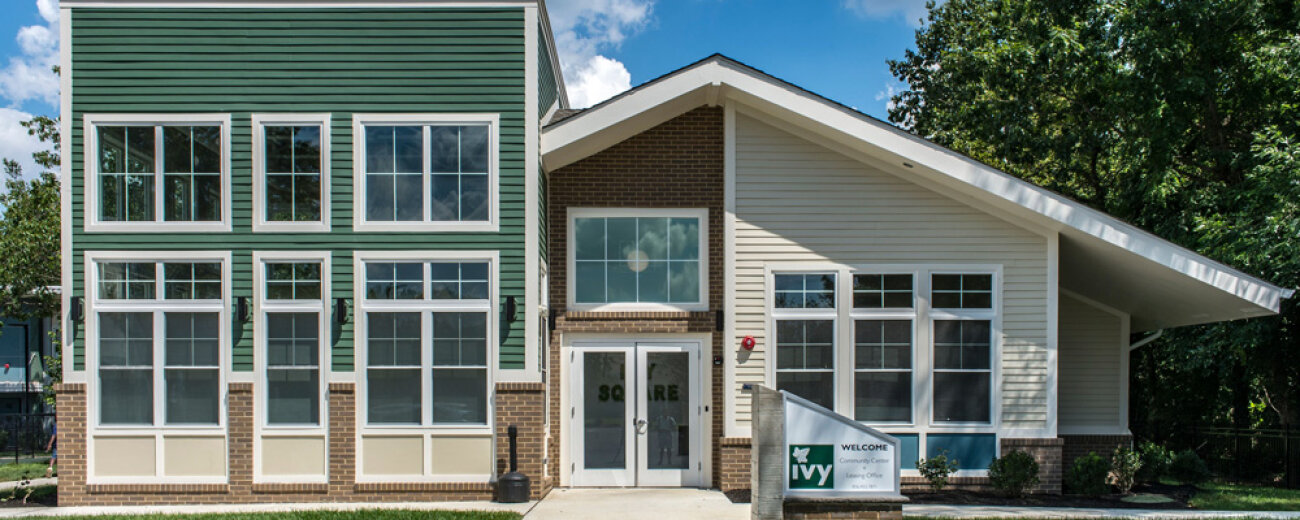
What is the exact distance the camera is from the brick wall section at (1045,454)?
1216 cm

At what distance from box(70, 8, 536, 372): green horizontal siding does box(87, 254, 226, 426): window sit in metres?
0.31

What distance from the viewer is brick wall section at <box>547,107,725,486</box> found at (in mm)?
12586

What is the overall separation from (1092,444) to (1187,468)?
1493mm

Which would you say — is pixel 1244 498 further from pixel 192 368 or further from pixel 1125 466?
pixel 192 368

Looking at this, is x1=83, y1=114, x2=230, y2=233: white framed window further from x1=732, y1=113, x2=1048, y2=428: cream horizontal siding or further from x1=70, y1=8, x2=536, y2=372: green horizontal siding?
x1=732, y1=113, x2=1048, y2=428: cream horizontal siding

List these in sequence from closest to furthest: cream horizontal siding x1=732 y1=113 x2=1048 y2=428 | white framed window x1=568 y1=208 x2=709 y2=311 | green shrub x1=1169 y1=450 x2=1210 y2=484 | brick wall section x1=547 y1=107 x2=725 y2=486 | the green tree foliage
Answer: cream horizontal siding x1=732 y1=113 x2=1048 y2=428 < brick wall section x1=547 y1=107 x2=725 y2=486 < white framed window x1=568 y1=208 x2=709 y2=311 < green shrub x1=1169 y1=450 x2=1210 y2=484 < the green tree foliage

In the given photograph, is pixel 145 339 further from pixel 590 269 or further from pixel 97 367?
pixel 590 269

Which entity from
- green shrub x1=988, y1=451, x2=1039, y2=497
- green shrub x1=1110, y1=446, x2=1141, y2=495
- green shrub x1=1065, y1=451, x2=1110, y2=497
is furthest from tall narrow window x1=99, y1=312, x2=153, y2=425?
green shrub x1=1110, y1=446, x2=1141, y2=495

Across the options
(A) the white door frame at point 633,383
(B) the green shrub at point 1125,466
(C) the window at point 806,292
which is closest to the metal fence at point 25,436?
(A) the white door frame at point 633,383

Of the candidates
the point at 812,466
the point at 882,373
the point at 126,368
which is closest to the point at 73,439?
the point at 126,368

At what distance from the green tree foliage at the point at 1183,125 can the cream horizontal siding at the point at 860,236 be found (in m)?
3.83

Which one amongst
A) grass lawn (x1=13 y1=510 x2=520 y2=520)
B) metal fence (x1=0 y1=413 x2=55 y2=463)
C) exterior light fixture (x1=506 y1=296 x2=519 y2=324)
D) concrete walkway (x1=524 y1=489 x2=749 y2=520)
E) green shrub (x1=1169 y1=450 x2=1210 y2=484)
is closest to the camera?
grass lawn (x1=13 y1=510 x2=520 y2=520)

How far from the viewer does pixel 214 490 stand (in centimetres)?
1144

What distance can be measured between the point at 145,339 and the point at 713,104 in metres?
7.54
